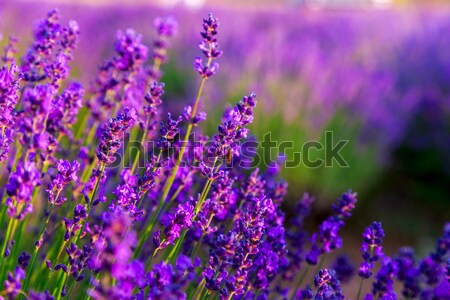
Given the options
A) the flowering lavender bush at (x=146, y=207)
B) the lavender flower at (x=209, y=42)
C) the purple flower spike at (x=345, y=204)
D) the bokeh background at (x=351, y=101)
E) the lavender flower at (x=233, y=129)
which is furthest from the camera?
the bokeh background at (x=351, y=101)

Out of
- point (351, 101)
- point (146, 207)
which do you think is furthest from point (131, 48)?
point (351, 101)

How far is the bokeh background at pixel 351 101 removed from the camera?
4324mm

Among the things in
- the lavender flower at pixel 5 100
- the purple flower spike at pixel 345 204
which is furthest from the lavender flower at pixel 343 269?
the lavender flower at pixel 5 100

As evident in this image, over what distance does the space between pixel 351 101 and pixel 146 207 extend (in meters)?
2.97

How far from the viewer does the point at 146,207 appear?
206cm

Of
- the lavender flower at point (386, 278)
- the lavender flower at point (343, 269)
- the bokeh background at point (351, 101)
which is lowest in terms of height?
the lavender flower at point (386, 278)

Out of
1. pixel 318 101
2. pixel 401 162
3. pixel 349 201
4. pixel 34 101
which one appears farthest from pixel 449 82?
pixel 34 101

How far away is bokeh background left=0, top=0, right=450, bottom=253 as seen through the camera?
4.32 metres

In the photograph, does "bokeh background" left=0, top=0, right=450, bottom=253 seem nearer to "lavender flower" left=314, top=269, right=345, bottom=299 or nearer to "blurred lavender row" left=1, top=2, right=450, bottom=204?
"blurred lavender row" left=1, top=2, right=450, bottom=204

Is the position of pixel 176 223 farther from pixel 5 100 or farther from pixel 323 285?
pixel 5 100

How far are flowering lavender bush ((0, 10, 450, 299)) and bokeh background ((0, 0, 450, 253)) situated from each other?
7.14 feet

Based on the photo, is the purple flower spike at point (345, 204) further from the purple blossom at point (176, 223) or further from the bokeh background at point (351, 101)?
the bokeh background at point (351, 101)

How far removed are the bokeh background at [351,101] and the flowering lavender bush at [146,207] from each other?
2.18 m

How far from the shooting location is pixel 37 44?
1713 millimetres
